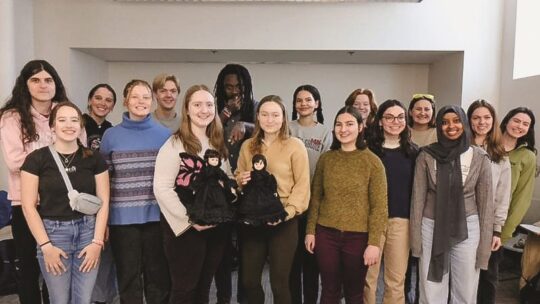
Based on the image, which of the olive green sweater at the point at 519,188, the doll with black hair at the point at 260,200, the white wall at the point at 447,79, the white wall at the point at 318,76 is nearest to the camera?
the doll with black hair at the point at 260,200

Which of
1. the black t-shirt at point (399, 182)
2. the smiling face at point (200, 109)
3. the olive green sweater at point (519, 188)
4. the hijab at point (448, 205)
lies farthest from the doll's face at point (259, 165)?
the olive green sweater at point (519, 188)

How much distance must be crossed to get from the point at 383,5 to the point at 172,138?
293cm

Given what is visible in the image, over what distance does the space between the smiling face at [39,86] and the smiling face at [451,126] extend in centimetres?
229

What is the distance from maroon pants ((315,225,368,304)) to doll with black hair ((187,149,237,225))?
567 mm

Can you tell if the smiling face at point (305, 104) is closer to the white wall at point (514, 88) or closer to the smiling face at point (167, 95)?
the smiling face at point (167, 95)

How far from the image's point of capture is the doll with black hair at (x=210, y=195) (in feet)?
6.15

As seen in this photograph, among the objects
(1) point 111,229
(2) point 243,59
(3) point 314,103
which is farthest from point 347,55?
(1) point 111,229

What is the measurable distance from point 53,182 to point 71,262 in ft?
1.38

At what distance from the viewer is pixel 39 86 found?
6.83 ft

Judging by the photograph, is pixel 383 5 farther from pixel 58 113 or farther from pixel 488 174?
pixel 58 113

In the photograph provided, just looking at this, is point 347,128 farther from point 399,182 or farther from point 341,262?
point 341,262

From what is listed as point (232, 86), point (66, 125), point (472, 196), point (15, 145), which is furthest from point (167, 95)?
point (472, 196)

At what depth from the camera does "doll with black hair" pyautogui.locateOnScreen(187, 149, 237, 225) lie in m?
1.87

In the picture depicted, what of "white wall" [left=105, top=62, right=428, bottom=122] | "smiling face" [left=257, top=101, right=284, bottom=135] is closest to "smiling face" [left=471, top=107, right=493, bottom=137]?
"smiling face" [left=257, top=101, right=284, bottom=135]
